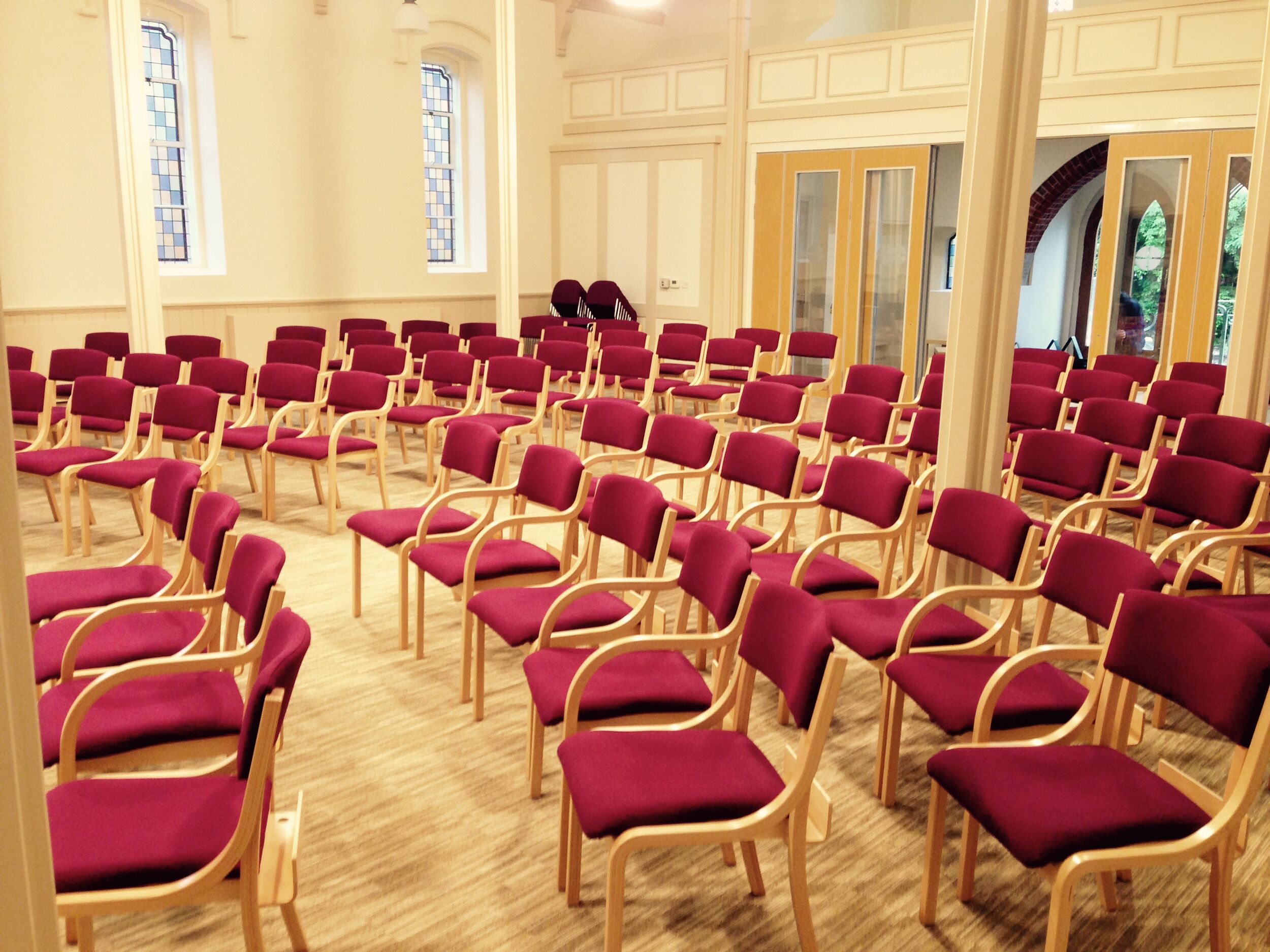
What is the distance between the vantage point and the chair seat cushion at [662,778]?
2.24 meters

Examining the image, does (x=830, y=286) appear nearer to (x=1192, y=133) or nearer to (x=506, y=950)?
(x=1192, y=133)

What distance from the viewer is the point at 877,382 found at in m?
6.75

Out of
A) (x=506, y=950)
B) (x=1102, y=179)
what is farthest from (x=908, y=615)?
(x=1102, y=179)

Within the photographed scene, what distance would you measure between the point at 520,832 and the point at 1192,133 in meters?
8.58

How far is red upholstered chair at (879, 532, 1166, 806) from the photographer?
274 centimetres

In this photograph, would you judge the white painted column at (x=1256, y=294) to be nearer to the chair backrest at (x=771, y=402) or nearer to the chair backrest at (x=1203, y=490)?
the chair backrest at (x=1203, y=490)

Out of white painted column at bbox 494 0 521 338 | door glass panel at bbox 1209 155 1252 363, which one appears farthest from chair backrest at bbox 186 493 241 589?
door glass panel at bbox 1209 155 1252 363

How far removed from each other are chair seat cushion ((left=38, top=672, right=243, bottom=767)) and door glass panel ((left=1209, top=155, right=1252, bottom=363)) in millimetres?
8369

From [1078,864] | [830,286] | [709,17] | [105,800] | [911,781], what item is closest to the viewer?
[1078,864]

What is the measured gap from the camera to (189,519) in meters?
3.54

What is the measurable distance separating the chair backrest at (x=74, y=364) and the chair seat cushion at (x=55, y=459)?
1611 mm

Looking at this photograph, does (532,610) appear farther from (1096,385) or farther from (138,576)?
(1096,385)

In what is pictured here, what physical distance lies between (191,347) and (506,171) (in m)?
3.08

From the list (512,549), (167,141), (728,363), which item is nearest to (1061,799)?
(512,549)
